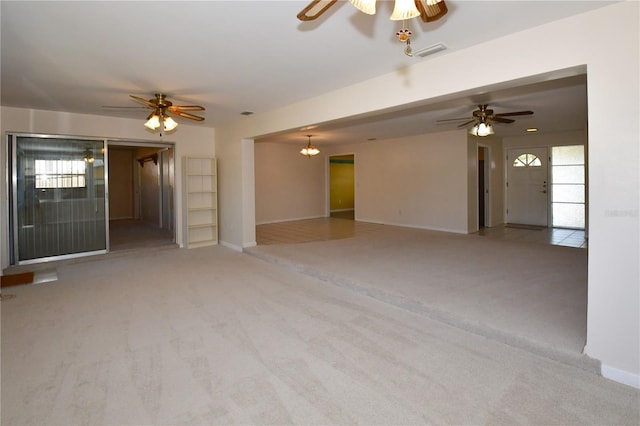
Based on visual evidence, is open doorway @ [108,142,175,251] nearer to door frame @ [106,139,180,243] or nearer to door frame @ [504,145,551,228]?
door frame @ [106,139,180,243]

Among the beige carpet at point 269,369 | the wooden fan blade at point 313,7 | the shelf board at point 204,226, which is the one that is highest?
the wooden fan blade at point 313,7

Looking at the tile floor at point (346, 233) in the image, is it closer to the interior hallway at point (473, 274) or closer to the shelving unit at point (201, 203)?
the interior hallway at point (473, 274)

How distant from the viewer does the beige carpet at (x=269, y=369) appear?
1992mm

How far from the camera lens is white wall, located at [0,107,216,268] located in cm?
519

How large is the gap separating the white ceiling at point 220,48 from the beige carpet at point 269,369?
7.99ft

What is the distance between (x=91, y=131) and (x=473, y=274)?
6517 mm

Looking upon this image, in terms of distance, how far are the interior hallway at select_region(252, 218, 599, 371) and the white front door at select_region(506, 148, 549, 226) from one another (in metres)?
1.13

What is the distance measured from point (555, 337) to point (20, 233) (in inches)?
282

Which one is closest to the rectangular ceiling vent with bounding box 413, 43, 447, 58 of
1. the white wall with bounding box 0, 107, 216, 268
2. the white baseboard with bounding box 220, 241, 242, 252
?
the white baseboard with bounding box 220, 241, 242, 252

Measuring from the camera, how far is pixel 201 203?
7.21 metres

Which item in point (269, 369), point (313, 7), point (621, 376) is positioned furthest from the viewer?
point (269, 369)

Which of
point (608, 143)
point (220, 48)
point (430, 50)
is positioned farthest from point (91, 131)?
point (608, 143)

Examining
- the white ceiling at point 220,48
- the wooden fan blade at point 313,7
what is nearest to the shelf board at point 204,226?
the white ceiling at point 220,48

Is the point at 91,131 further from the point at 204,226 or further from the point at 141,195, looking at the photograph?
the point at 141,195
